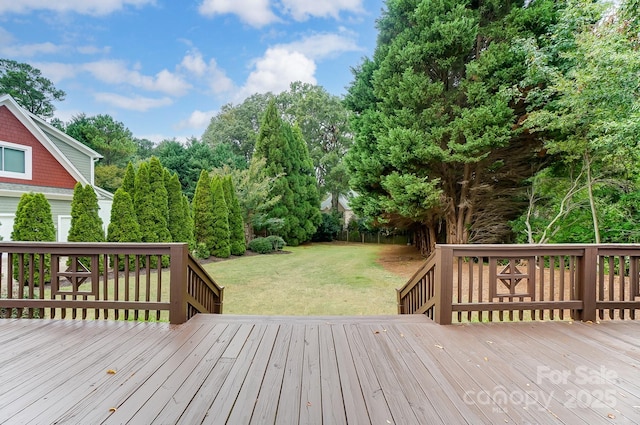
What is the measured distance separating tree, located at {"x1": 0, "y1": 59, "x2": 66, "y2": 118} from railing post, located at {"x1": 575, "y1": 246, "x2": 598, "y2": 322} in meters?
24.7

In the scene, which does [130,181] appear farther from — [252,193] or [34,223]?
[252,193]

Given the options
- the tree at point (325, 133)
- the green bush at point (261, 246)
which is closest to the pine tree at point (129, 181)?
the green bush at point (261, 246)

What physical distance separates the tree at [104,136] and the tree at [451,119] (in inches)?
727

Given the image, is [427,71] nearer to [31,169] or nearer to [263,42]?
[263,42]

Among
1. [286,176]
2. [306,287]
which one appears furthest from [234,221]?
[306,287]

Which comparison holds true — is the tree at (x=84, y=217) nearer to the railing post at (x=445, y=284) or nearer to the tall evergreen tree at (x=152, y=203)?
the tall evergreen tree at (x=152, y=203)

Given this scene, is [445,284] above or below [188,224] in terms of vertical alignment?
below

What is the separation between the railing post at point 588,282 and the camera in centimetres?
305

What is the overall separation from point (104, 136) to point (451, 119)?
22.0 m

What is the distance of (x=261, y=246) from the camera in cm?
1295

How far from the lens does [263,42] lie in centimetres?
993

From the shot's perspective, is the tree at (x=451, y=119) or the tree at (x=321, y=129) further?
the tree at (x=321, y=129)

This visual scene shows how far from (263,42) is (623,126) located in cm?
959

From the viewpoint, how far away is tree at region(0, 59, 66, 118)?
1675 centimetres
